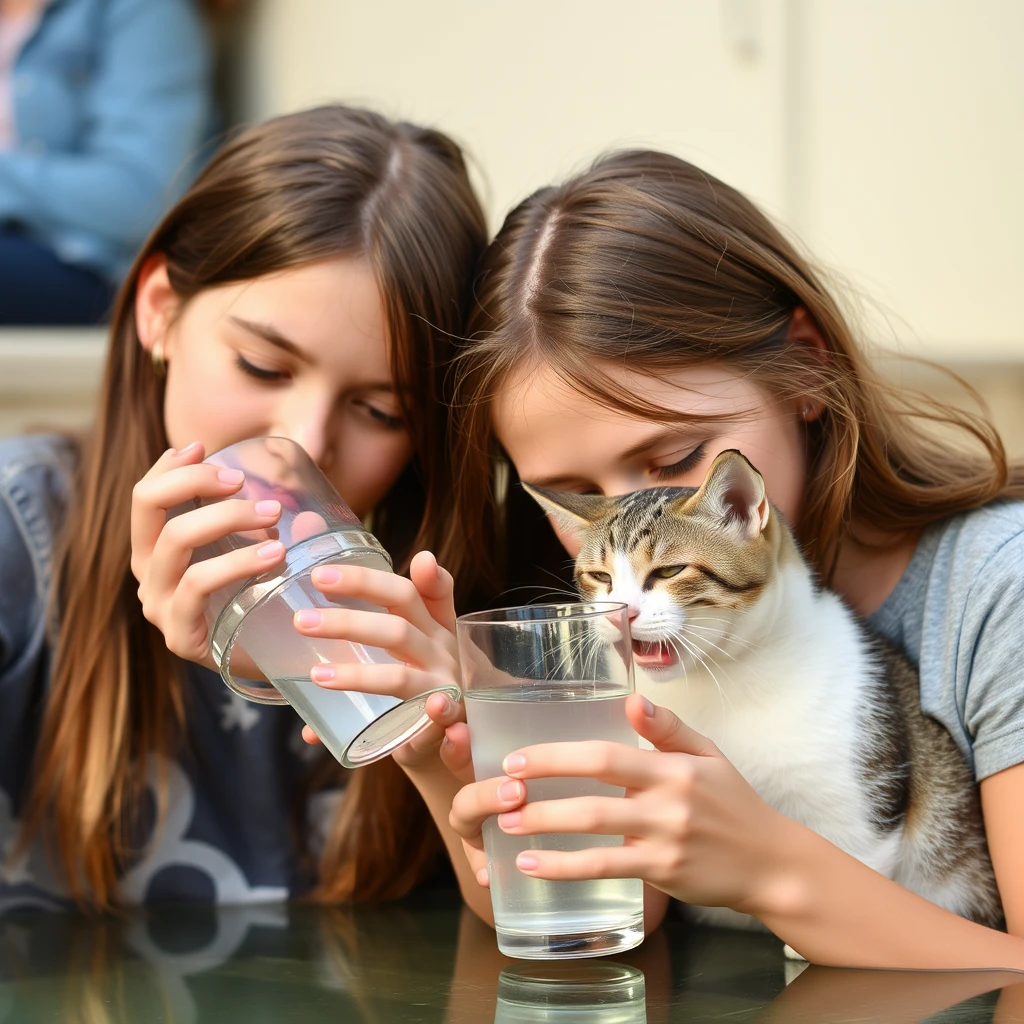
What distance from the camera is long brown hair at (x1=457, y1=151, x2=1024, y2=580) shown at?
1.06 m

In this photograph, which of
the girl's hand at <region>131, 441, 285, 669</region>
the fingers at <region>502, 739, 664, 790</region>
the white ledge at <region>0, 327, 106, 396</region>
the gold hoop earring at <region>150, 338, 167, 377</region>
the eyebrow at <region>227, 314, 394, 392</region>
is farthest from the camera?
the white ledge at <region>0, 327, 106, 396</region>

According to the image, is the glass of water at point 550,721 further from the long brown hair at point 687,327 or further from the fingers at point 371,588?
the long brown hair at point 687,327

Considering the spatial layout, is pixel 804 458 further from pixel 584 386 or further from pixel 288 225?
pixel 288 225

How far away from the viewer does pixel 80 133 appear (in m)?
2.49

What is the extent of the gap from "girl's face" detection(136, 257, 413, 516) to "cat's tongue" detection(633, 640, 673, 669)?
41 centimetres

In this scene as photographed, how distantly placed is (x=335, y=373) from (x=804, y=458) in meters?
0.48

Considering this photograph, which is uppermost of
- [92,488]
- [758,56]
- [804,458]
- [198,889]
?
[758,56]

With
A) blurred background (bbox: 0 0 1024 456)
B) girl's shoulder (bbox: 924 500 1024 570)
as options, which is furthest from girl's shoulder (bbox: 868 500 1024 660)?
blurred background (bbox: 0 0 1024 456)

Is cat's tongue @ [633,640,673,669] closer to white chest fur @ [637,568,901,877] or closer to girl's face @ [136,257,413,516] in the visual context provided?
white chest fur @ [637,568,901,877]

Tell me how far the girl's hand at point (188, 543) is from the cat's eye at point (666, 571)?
31cm

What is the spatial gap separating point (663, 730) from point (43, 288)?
2095 millimetres

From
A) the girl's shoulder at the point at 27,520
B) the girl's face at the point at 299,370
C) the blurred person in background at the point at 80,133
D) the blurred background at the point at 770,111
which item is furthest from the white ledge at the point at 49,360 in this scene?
the girl's face at the point at 299,370

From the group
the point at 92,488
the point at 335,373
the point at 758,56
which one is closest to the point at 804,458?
the point at 335,373

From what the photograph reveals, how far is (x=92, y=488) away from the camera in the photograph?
135 centimetres
